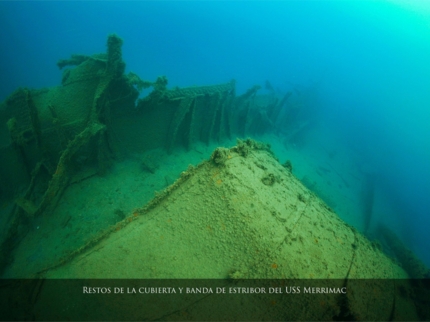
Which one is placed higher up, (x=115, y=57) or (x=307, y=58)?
(x=115, y=57)

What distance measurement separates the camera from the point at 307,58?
88.6 meters

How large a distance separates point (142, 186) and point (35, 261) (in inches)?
71.8

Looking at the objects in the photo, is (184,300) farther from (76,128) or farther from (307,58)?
(307,58)

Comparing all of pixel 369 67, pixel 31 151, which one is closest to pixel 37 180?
pixel 31 151

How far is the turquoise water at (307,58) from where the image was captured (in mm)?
19109

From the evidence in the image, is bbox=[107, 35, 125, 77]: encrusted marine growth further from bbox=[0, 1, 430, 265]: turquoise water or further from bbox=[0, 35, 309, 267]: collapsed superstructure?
bbox=[0, 1, 430, 265]: turquoise water

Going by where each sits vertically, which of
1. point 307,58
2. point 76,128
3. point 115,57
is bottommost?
point 307,58

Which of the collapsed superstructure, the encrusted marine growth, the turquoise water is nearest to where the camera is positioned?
the collapsed superstructure

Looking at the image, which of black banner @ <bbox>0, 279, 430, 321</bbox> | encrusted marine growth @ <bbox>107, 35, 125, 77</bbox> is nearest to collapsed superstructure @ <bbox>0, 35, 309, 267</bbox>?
encrusted marine growth @ <bbox>107, 35, 125, 77</bbox>

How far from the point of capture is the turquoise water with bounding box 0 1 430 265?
62.7 feet

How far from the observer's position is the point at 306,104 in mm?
17984

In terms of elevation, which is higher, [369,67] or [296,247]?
[296,247]

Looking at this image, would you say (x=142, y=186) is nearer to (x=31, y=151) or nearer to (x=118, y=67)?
(x=31, y=151)

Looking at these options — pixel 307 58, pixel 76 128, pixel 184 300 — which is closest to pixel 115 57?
pixel 76 128
